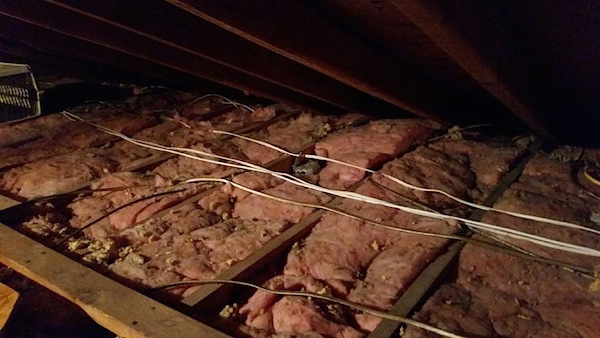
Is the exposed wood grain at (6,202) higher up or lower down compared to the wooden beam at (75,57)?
lower down

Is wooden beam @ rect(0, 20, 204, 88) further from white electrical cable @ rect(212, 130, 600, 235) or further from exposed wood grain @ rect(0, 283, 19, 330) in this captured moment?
Answer: exposed wood grain @ rect(0, 283, 19, 330)

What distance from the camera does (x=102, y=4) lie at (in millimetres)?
2100

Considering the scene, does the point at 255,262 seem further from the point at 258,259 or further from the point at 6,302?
the point at 6,302

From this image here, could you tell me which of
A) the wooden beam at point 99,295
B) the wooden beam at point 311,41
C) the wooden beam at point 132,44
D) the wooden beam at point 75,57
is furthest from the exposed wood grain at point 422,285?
the wooden beam at point 75,57

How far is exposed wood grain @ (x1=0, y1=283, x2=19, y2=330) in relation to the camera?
1.56 meters

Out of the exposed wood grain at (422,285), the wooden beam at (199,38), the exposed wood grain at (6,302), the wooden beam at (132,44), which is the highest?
the wooden beam at (199,38)

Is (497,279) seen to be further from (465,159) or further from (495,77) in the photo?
(465,159)

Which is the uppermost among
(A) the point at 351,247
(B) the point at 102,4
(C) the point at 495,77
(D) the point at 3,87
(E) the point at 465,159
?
(C) the point at 495,77

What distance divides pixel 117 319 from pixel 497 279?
1.25m

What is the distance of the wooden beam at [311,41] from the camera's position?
1781 mm

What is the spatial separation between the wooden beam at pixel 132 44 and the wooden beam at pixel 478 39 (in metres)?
1.46

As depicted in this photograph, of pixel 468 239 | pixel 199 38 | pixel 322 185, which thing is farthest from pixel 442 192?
pixel 199 38

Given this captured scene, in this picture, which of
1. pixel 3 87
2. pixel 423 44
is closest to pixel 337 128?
pixel 423 44

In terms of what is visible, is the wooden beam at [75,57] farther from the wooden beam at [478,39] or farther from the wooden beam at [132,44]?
the wooden beam at [478,39]
